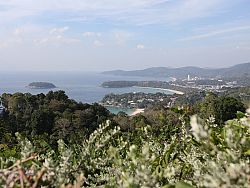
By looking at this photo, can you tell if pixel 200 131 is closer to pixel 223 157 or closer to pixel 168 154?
pixel 223 157

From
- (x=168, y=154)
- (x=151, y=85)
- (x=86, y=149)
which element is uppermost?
(x=86, y=149)

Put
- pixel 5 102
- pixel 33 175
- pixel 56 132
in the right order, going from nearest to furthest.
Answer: pixel 33 175 < pixel 56 132 < pixel 5 102

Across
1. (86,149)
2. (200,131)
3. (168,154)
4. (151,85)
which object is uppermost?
(200,131)

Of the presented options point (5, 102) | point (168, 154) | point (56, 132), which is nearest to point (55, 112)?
point (56, 132)

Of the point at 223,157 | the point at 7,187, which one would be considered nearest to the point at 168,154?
the point at 223,157

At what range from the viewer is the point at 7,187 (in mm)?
952

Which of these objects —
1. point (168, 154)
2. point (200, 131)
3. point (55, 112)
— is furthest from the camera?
point (55, 112)

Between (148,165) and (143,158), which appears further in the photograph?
(148,165)

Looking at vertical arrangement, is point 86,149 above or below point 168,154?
above

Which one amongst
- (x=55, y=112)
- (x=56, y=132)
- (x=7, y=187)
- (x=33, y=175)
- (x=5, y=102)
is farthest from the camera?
(x=5, y=102)

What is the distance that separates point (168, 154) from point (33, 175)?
82 centimetres

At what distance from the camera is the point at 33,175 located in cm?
107

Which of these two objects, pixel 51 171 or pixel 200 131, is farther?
pixel 51 171

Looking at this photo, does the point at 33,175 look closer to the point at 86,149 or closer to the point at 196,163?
the point at 86,149
